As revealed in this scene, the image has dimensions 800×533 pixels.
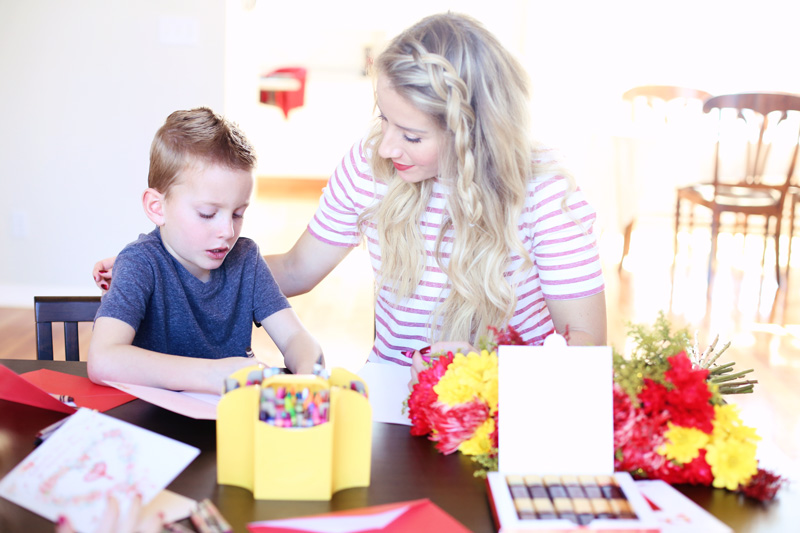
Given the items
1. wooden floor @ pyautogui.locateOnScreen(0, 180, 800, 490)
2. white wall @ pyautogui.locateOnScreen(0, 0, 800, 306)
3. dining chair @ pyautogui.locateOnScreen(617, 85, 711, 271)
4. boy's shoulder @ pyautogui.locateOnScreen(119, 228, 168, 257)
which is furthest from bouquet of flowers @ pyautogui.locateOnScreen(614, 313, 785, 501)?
dining chair @ pyautogui.locateOnScreen(617, 85, 711, 271)

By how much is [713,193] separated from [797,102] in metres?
0.63

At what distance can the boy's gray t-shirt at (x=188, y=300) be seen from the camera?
119cm

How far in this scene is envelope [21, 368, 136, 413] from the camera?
3.34 ft

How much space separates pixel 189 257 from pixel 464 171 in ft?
1.55

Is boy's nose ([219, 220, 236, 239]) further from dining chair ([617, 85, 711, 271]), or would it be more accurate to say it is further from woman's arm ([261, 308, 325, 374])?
dining chair ([617, 85, 711, 271])

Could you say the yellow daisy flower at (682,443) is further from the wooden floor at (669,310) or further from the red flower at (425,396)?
the wooden floor at (669,310)

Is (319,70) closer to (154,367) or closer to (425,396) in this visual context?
(154,367)

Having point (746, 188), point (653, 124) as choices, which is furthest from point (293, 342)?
point (653, 124)

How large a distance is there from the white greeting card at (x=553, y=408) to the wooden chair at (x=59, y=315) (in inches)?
34.0

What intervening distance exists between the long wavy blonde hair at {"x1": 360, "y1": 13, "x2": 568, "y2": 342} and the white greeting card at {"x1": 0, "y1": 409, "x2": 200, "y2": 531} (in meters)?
0.65

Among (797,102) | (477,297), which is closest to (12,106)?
(477,297)

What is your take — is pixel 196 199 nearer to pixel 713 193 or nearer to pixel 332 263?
pixel 332 263

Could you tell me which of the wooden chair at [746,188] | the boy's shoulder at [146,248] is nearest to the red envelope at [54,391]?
the boy's shoulder at [146,248]

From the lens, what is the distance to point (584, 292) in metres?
1.31
